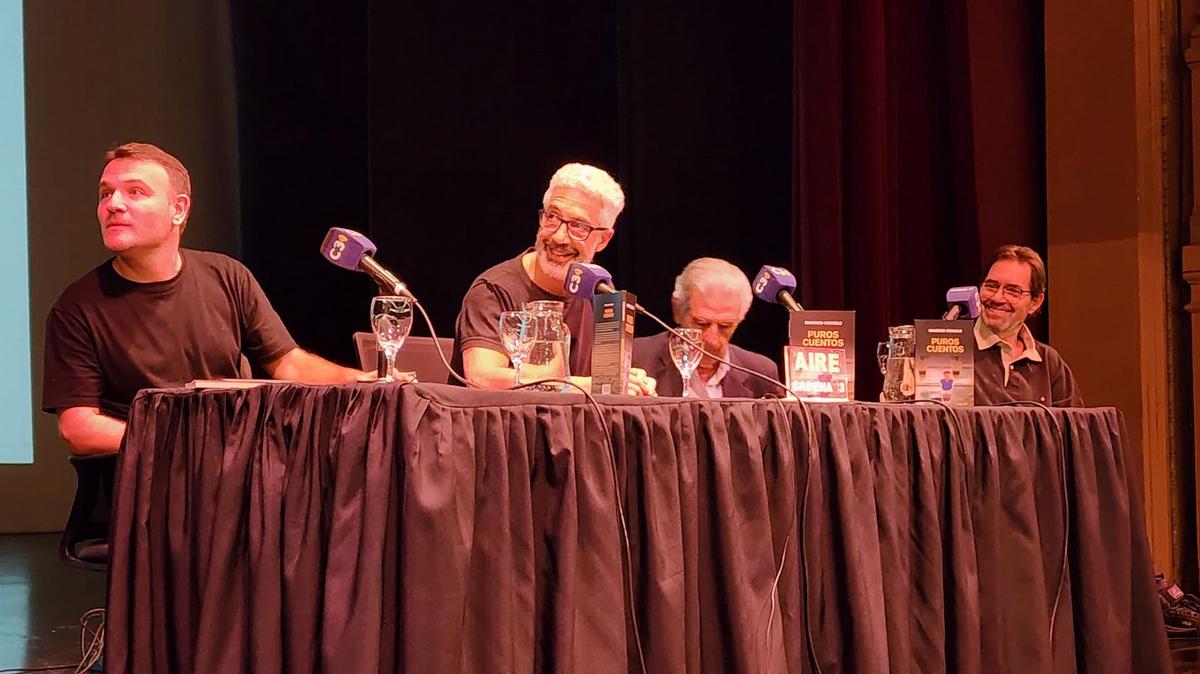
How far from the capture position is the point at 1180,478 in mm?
4297

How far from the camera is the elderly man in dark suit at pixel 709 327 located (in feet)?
10.8

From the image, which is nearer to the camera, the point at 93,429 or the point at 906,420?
the point at 906,420

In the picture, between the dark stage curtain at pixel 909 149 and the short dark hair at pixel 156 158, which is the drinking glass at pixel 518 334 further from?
the dark stage curtain at pixel 909 149

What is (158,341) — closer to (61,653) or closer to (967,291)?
(61,653)

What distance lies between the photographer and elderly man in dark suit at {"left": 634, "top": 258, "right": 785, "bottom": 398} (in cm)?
329

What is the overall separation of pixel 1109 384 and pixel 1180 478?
0.40 metres

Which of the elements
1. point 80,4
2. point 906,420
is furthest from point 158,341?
point 80,4

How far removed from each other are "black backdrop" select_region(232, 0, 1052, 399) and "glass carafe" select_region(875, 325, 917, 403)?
82.3 inches

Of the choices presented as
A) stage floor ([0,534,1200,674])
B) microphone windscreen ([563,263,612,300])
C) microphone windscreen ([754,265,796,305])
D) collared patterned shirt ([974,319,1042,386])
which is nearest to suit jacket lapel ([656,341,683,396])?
microphone windscreen ([754,265,796,305])

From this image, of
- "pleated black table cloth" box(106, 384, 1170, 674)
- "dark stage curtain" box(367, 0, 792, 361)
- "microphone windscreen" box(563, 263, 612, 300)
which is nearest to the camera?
"pleated black table cloth" box(106, 384, 1170, 674)

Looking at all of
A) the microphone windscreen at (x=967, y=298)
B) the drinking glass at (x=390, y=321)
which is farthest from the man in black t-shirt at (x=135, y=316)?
the microphone windscreen at (x=967, y=298)

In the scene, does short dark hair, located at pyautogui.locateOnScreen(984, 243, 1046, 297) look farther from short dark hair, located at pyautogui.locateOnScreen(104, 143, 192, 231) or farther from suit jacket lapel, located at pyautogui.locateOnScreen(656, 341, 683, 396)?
short dark hair, located at pyautogui.locateOnScreen(104, 143, 192, 231)

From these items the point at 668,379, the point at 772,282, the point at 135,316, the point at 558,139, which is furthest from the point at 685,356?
the point at 558,139

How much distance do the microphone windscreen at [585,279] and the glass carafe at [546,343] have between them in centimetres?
7
